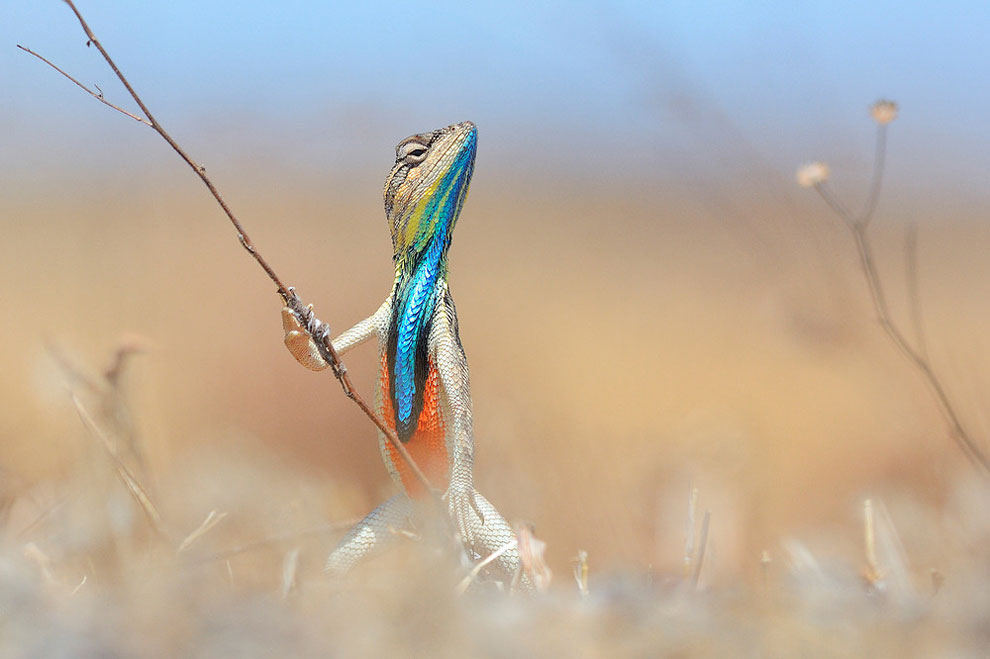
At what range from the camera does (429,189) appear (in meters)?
2.07

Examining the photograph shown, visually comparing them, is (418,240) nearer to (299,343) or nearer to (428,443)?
(299,343)

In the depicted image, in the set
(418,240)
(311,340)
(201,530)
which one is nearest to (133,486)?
(201,530)

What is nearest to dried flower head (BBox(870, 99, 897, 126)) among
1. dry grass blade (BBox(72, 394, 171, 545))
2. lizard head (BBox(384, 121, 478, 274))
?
lizard head (BBox(384, 121, 478, 274))

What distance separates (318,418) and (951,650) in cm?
390

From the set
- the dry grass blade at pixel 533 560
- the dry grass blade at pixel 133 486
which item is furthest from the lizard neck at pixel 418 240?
the dry grass blade at pixel 133 486

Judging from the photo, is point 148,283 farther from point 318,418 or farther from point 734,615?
point 734,615

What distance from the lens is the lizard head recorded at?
2.06m

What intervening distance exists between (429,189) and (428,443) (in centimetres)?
61

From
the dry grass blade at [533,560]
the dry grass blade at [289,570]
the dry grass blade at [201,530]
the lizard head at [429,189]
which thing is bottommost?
the dry grass blade at [533,560]

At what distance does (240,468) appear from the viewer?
2.12m

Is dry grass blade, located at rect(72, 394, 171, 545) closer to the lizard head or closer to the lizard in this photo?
the lizard

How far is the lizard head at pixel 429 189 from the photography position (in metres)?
2.06

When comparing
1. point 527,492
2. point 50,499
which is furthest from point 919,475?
point 50,499

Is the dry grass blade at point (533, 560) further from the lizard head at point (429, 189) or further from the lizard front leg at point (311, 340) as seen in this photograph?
the lizard head at point (429, 189)
